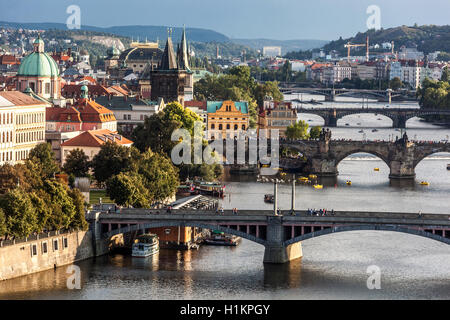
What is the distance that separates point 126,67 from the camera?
533ft

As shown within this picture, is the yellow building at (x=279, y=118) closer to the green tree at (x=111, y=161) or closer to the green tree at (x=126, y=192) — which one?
the green tree at (x=111, y=161)

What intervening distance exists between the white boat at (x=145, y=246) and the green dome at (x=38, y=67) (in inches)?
1551

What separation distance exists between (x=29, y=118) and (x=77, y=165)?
24.0 feet

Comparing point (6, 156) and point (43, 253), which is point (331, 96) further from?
point (43, 253)

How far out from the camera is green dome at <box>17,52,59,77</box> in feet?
307

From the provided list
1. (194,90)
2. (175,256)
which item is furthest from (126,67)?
(175,256)

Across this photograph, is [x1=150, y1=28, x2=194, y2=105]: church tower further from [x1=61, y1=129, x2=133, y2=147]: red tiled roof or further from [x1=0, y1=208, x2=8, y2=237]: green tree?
[x1=0, y1=208, x2=8, y2=237]: green tree

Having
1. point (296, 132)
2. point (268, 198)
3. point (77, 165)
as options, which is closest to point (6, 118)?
point (77, 165)

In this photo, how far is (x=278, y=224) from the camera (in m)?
53.6

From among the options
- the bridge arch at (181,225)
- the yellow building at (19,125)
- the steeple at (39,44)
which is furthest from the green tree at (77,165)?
the steeple at (39,44)

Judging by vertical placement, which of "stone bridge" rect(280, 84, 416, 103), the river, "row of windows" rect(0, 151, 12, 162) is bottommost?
the river

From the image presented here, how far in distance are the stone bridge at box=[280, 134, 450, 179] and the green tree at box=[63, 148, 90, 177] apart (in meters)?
24.6

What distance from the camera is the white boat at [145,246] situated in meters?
55.3

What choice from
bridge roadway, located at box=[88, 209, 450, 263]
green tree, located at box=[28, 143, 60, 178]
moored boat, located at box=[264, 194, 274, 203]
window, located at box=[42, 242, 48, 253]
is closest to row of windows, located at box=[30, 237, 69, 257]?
window, located at box=[42, 242, 48, 253]
